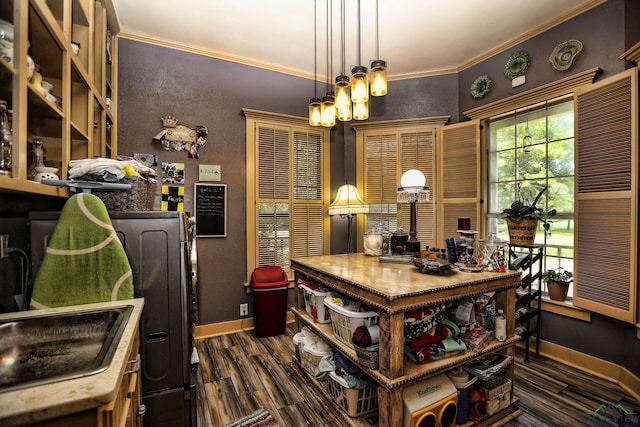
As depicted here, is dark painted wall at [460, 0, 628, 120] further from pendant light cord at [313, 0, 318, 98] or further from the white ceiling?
pendant light cord at [313, 0, 318, 98]

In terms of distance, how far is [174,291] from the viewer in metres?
1.55

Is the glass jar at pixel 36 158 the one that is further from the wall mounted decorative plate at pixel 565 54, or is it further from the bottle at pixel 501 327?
the wall mounted decorative plate at pixel 565 54

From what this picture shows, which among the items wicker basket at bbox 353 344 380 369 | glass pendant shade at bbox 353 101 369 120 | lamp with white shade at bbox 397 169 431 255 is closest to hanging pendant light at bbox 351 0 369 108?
glass pendant shade at bbox 353 101 369 120

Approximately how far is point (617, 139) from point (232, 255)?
11.5 ft

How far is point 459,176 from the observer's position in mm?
3508

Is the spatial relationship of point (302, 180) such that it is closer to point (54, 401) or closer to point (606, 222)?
point (606, 222)

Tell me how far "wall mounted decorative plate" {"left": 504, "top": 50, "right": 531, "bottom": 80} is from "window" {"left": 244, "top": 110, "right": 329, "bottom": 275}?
2083 millimetres

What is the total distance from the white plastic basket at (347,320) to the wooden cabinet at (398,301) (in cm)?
5

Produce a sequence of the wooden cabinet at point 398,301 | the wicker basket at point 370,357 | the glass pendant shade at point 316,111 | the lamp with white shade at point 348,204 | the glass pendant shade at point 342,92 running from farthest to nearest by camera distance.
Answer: the lamp with white shade at point 348,204 < the glass pendant shade at point 316,111 < the glass pendant shade at point 342,92 < the wicker basket at point 370,357 < the wooden cabinet at point 398,301

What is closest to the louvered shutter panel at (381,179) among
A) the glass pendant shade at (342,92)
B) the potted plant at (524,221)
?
the potted plant at (524,221)

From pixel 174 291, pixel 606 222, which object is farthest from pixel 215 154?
pixel 606 222

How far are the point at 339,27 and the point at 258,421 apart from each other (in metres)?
3.29

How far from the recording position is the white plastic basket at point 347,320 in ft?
5.50

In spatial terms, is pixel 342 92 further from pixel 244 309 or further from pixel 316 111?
pixel 244 309
